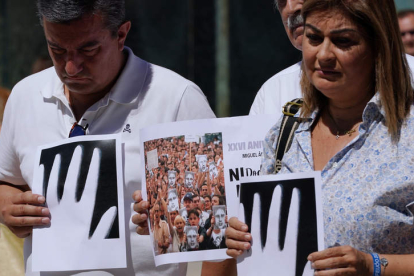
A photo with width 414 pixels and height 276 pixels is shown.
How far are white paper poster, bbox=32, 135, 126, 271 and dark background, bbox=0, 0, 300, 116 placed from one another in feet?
16.3

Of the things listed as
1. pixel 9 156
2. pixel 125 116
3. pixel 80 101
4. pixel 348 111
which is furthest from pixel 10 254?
pixel 348 111

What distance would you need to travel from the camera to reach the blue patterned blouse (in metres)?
2.42

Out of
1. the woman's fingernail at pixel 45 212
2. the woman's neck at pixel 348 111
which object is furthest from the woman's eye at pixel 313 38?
the woman's fingernail at pixel 45 212

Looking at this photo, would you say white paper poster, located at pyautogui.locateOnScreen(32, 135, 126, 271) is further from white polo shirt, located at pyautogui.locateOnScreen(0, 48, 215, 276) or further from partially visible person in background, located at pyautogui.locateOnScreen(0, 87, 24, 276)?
partially visible person in background, located at pyautogui.locateOnScreen(0, 87, 24, 276)

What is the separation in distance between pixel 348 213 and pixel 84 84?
128 cm

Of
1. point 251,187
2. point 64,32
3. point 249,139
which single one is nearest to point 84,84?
point 64,32

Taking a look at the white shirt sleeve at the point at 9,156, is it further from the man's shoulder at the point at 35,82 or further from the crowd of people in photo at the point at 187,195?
the crowd of people in photo at the point at 187,195

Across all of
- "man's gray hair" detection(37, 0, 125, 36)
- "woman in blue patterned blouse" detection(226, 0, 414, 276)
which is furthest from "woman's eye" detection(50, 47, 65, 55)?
"woman in blue patterned blouse" detection(226, 0, 414, 276)

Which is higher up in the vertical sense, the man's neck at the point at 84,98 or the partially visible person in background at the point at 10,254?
the man's neck at the point at 84,98

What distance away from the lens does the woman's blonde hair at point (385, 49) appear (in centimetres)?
254

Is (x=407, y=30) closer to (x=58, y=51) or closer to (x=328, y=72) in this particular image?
(x=58, y=51)

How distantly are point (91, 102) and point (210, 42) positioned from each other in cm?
490

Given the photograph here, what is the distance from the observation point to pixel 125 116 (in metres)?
3.28

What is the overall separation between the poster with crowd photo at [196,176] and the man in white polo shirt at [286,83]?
0.42m
